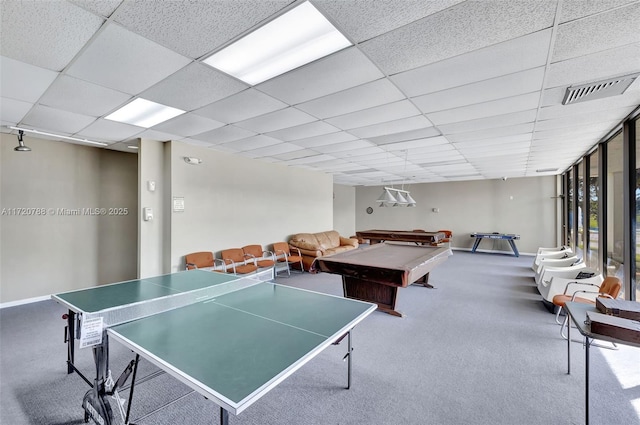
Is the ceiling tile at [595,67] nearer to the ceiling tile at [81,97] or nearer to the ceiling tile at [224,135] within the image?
the ceiling tile at [224,135]

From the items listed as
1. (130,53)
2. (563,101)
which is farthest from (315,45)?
(563,101)

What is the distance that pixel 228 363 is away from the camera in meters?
1.31

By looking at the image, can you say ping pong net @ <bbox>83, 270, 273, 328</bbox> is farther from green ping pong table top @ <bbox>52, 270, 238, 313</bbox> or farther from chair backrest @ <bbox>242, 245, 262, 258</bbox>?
chair backrest @ <bbox>242, 245, 262, 258</bbox>

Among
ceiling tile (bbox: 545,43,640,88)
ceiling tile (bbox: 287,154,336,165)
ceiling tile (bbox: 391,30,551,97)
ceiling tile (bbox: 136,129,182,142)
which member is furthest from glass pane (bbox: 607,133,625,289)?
ceiling tile (bbox: 136,129,182,142)

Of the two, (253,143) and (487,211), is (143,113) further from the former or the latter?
(487,211)

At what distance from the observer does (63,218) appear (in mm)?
4668

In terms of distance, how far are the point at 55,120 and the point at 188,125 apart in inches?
61.4

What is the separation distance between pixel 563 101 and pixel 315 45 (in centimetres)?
271

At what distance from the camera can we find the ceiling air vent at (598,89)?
2.32 metres

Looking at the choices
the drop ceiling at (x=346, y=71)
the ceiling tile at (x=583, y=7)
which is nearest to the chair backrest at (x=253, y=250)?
the drop ceiling at (x=346, y=71)

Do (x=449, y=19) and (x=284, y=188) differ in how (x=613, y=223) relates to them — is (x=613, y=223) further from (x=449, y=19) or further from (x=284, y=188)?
(x=284, y=188)

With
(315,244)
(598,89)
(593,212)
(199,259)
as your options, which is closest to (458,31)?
(598,89)

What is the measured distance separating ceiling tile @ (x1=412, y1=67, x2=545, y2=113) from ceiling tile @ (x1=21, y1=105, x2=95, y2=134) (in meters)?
4.03

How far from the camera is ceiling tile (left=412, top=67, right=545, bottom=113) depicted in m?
2.36
